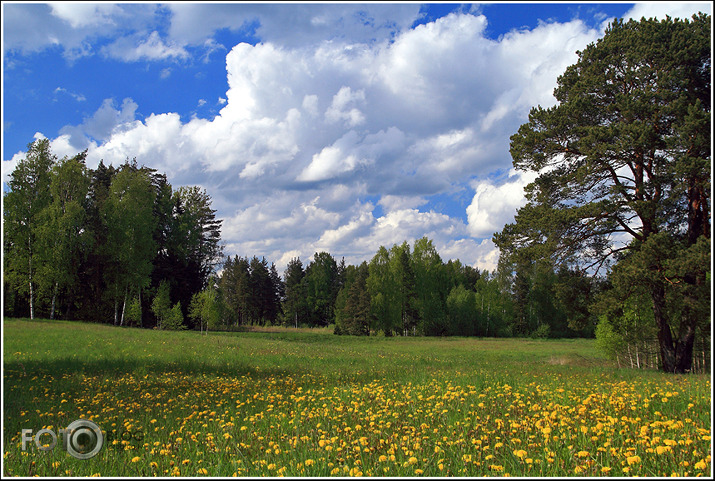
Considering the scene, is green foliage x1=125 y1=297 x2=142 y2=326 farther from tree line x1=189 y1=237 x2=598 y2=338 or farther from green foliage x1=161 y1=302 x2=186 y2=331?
tree line x1=189 y1=237 x2=598 y2=338

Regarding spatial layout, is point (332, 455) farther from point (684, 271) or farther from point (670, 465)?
point (684, 271)

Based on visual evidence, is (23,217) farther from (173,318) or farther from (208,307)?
(173,318)

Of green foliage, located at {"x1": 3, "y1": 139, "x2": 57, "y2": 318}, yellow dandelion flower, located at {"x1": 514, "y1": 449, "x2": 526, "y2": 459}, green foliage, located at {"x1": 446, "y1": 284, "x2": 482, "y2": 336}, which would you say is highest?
green foliage, located at {"x1": 3, "y1": 139, "x2": 57, "y2": 318}

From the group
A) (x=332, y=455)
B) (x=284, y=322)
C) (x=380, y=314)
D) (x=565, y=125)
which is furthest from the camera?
(x=284, y=322)

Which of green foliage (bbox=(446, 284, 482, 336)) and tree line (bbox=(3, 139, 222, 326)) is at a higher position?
tree line (bbox=(3, 139, 222, 326))

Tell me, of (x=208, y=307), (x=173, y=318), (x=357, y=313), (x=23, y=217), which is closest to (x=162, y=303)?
(x=173, y=318)

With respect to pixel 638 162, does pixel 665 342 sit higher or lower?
lower

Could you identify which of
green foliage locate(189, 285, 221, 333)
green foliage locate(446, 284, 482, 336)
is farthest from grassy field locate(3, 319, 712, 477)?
green foliage locate(446, 284, 482, 336)

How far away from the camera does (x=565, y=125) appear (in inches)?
520

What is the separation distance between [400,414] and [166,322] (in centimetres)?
3885

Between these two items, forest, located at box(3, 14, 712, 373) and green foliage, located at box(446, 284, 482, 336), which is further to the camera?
green foliage, located at box(446, 284, 482, 336)

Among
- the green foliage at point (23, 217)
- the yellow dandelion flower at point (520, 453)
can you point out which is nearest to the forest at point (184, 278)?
the green foliage at point (23, 217)

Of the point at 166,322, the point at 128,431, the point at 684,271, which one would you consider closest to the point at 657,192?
the point at 684,271

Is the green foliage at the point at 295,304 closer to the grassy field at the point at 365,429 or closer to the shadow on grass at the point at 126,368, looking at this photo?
the shadow on grass at the point at 126,368
